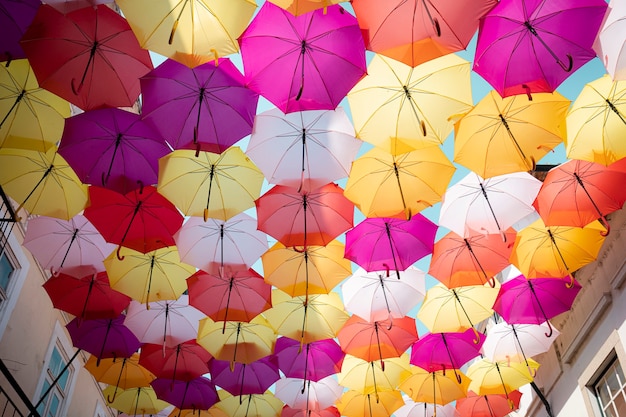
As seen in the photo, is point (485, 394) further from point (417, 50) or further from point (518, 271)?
point (417, 50)

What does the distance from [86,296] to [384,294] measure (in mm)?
5447

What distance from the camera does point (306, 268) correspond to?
9.99m

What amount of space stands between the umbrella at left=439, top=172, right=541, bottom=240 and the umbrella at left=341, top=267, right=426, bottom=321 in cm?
168

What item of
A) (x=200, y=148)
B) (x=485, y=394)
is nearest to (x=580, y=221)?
(x=485, y=394)

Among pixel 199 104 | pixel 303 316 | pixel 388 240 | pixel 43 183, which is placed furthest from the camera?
pixel 303 316

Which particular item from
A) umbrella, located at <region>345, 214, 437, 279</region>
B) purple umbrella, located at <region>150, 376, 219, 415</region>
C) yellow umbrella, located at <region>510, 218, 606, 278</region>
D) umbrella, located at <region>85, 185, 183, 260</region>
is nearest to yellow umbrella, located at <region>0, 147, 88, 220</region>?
umbrella, located at <region>85, 185, 183, 260</region>

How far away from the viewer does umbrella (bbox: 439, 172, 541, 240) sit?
911 centimetres

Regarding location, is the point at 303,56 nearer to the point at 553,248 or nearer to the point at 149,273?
the point at 149,273

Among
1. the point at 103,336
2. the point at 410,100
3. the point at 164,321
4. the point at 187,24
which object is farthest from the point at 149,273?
the point at 410,100

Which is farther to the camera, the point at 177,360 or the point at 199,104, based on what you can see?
the point at 177,360

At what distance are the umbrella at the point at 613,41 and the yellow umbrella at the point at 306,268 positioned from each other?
5033 millimetres

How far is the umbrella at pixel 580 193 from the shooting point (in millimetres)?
8891

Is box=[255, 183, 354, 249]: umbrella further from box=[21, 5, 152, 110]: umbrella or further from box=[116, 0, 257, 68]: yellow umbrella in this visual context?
box=[116, 0, 257, 68]: yellow umbrella

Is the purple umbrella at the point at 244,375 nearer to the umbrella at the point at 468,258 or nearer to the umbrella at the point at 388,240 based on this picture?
the umbrella at the point at 388,240
